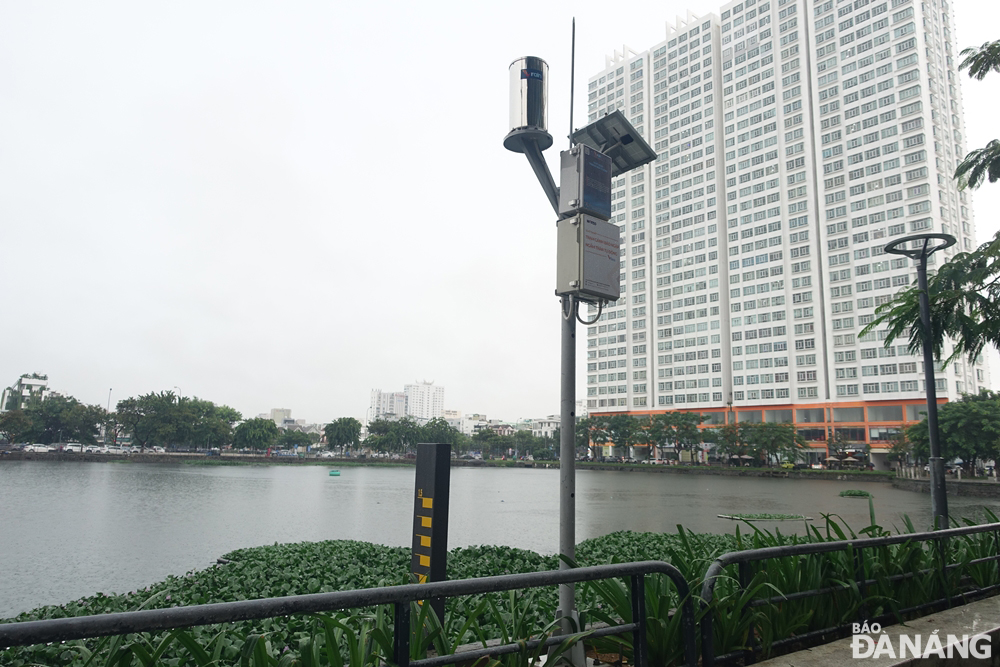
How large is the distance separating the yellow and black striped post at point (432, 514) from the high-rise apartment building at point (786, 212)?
70.0 meters

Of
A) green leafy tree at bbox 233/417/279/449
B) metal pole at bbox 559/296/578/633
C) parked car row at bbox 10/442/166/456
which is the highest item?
metal pole at bbox 559/296/578/633

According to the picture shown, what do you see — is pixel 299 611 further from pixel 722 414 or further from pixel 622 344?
pixel 622 344

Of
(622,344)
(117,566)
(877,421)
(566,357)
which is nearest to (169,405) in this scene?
(622,344)

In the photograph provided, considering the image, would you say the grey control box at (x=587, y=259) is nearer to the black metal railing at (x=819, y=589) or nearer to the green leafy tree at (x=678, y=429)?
the black metal railing at (x=819, y=589)

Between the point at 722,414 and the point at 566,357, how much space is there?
96.6 meters

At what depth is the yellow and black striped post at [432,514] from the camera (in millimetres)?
5074

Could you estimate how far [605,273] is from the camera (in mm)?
4082

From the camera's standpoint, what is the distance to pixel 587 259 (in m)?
4.00

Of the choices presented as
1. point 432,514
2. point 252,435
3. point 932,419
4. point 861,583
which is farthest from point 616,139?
point 252,435

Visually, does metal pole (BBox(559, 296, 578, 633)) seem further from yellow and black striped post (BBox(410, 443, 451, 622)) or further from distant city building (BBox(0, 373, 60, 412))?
distant city building (BBox(0, 373, 60, 412))

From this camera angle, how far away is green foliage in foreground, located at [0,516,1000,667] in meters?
2.71

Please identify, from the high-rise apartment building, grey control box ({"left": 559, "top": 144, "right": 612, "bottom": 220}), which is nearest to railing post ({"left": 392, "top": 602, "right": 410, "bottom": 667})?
grey control box ({"left": 559, "top": 144, "right": 612, "bottom": 220})

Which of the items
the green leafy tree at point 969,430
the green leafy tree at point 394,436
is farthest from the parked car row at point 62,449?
the green leafy tree at point 969,430

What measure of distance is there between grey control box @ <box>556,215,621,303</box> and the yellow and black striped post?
1.87 m
